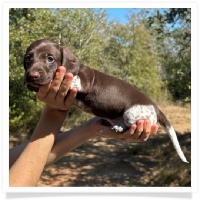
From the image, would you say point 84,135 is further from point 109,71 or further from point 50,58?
point 109,71

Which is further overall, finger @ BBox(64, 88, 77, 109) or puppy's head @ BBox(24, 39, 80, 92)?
finger @ BBox(64, 88, 77, 109)

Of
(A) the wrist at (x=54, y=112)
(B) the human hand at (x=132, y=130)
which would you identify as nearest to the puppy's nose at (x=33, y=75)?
(A) the wrist at (x=54, y=112)

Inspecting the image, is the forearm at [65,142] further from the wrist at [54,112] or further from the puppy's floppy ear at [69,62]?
the puppy's floppy ear at [69,62]

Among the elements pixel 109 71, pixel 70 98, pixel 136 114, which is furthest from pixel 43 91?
pixel 109 71

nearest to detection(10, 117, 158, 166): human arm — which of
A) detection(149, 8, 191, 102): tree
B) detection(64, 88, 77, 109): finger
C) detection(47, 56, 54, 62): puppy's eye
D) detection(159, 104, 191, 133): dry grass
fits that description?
detection(64, 88, 77, 109): finger

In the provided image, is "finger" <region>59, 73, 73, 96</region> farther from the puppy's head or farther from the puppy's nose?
the puppy's nose
